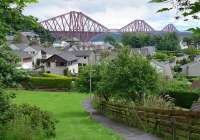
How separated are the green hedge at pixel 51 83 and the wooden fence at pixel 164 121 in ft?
129

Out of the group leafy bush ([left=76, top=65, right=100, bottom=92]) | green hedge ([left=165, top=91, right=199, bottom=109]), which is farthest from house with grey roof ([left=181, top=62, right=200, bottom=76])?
leafy bush ([left=76, top=65, right=100, bottom=92])

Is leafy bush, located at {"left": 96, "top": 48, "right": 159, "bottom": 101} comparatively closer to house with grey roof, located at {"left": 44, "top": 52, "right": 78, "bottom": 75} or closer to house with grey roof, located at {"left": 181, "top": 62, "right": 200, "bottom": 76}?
house with grey roof, located at {"left": 181, "top": 62, "right": 200, "bottom": 76}

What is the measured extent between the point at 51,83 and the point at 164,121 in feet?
172

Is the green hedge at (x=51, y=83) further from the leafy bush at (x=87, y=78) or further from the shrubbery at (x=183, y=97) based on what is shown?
the leafy bush at (x=87, y=78)

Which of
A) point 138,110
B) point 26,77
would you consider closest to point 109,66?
point 138,110

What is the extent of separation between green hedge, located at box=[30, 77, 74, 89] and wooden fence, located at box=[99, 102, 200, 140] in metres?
39.4

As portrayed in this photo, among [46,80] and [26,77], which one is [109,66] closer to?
[26,77]

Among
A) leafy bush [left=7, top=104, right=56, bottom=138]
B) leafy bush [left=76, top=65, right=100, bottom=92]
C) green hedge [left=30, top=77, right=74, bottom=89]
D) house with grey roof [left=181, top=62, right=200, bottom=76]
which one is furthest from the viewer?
house with grey roof [left=181, top=62, right=200, bottom=76]

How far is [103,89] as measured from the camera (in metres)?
34.3

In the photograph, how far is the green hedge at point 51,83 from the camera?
69.4m

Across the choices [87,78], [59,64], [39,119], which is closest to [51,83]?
[59,64]

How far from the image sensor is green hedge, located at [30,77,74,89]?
228 feet

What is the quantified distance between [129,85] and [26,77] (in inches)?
733

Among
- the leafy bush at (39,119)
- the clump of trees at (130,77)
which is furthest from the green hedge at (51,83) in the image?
the leafy bush at (39,119)
